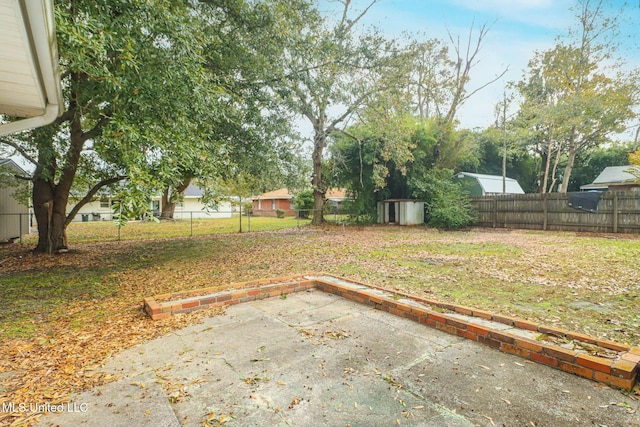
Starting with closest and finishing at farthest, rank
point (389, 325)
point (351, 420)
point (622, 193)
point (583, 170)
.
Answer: point (351, 420) < point (389, 325) < point (622, 193) < point (583, 170)

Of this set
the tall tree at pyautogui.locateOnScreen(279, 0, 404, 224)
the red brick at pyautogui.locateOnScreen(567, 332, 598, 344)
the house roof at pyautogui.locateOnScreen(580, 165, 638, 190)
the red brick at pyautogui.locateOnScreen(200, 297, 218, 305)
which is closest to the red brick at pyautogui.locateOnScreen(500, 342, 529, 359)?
the red brick at pyautogui.locateOnScreen(567, 332, 598, 344)

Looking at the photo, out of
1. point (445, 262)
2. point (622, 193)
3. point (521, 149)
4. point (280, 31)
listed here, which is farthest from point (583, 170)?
point (280, 31)

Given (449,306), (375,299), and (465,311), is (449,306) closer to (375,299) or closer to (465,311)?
(465,311)

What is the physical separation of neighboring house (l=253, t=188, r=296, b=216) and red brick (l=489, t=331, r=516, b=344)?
27.4 metres

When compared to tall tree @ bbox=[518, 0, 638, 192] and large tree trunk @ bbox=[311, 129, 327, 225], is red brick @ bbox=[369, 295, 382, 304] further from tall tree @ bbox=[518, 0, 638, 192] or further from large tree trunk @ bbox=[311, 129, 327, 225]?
tall tree @ bbox=[518, 0, 638, 192]

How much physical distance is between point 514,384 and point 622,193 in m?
12.7

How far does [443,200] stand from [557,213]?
4.25 metres

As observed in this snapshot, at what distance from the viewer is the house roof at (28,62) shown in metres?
1.78

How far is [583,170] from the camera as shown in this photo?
2619cm

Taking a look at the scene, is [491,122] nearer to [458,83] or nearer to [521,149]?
[521,149]

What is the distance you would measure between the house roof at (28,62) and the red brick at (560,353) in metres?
3.96

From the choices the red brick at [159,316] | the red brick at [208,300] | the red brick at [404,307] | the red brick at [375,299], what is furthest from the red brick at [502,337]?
the red brick at [159,316]

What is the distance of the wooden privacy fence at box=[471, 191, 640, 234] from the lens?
432 inches

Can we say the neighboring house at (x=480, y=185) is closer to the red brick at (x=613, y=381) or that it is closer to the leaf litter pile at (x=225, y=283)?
the leaf litter pile at (x=225, y=283)
